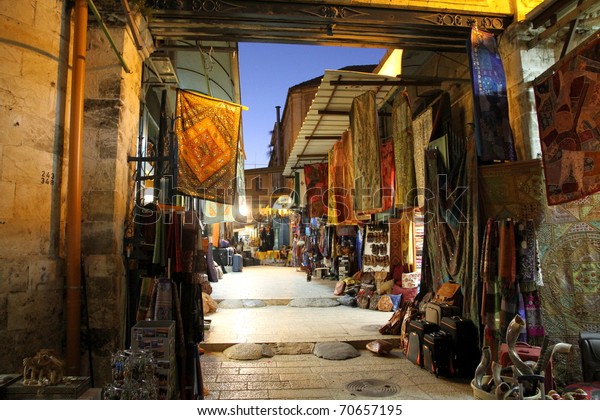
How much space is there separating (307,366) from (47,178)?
4.22m

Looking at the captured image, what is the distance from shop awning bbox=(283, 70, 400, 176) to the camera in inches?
271

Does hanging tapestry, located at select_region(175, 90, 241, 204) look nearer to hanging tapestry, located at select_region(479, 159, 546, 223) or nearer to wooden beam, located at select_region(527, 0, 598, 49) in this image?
hanging tapestry, located at select_region(479, 159, 546, 223)

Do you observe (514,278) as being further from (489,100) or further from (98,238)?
(98,238)

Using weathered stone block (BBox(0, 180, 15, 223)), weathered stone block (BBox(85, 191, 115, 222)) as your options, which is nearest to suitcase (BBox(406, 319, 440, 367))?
weathered stone block (BBox(85, 191, 115, 222))

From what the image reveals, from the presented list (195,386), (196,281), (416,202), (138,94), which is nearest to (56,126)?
(138,94)

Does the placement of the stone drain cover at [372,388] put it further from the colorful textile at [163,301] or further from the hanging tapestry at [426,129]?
the hanging tapestry at [426,129]

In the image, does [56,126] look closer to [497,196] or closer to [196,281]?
[196,281]

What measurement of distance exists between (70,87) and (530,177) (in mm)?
5766

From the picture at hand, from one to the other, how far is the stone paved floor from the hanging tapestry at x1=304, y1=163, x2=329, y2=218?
4.13 metres

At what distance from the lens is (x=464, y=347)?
5477 mm

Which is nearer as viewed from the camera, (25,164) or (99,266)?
(25,164)

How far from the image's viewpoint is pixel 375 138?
24.3 ft

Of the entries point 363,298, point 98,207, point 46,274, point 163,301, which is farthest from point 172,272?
point 363,298

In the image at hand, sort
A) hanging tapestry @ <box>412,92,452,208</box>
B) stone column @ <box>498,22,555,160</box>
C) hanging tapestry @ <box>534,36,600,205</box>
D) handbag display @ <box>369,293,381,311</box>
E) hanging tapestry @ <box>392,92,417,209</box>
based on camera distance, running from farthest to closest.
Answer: handbag display @ <box>369,293,381,311</box> → hanging tapestry @ <box>392,92,417,209</box> → hanging tapestry @ <box>412,92,452,208</box> → stone column @ <box>498,22,555,160</box> → hanging tapestry @ <box>534,36,600,205</box>
